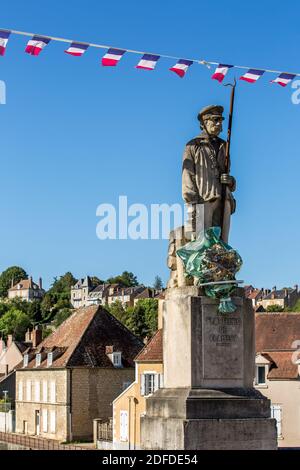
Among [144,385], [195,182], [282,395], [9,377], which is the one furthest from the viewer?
[9,377]

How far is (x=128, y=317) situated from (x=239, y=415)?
129 metres

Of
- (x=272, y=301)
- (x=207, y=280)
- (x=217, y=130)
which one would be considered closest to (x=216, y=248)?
(x=207, y=280)

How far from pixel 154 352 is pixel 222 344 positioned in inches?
1347

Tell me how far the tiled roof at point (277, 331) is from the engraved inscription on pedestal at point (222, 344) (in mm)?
32872

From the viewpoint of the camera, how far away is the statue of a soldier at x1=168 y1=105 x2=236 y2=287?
13.0 meters

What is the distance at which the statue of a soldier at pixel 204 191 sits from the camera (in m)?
13.0

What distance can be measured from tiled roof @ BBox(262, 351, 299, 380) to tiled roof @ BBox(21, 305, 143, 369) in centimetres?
1443

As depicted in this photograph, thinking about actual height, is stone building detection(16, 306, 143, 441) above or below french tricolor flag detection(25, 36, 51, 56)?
below

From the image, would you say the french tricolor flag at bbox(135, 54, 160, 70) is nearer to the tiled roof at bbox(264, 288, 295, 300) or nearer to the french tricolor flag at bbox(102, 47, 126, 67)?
the french tricolor flag at bbox(102, 47, 126, 67)

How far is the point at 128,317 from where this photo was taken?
14050 cm

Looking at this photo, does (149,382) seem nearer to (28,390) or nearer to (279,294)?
(28,390)

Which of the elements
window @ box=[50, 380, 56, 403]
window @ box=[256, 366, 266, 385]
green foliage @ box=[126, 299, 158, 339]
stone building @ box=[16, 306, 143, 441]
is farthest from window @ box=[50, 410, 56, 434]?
green foliage @ box=[126, 299, 158, 339]
